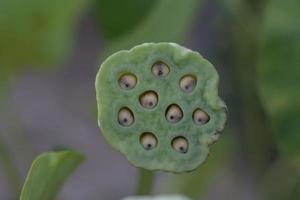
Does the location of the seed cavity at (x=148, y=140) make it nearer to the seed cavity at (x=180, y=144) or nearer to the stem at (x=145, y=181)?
the seed cavity at (x=180, y=144)

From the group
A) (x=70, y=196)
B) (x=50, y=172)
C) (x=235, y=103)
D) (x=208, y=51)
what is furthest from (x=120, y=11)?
(x=70, y=196)

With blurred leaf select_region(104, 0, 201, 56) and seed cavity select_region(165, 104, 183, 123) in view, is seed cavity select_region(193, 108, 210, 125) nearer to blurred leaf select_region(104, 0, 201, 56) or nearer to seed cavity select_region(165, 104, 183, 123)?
seed cavity select_region(165, 104, 183, 123)

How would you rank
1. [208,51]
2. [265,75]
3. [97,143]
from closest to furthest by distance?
[265,75]
[208,51]
[97,143]

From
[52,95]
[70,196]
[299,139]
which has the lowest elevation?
[70,196]

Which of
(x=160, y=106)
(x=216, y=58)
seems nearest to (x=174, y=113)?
(x=160, y=106)

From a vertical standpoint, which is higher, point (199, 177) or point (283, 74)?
point (283, 74)

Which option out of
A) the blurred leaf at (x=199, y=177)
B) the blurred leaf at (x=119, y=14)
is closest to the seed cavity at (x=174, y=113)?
the blurred leaf at (x=119, y=14)

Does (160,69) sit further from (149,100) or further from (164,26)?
(164,26)

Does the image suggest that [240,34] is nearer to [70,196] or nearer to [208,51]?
[208,51]
